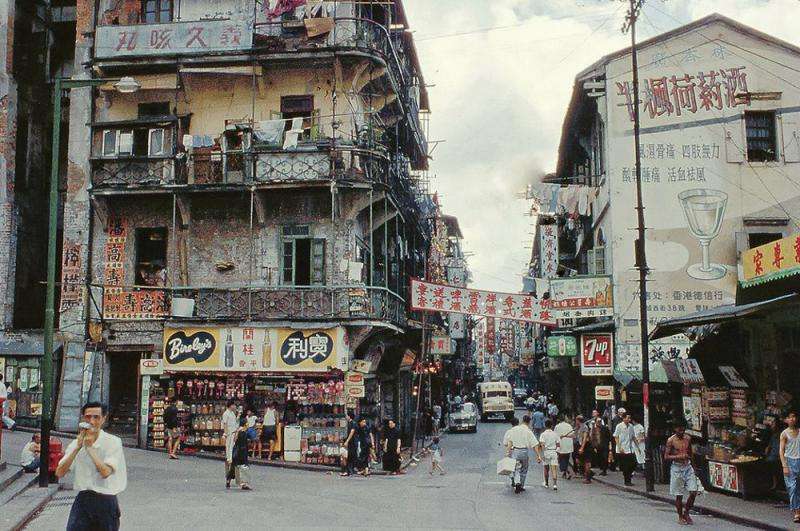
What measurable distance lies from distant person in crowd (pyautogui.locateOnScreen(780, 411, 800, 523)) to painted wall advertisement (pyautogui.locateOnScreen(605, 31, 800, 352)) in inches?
566

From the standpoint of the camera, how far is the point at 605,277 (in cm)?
2866

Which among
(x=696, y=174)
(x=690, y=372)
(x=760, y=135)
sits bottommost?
(x=690, y=372)

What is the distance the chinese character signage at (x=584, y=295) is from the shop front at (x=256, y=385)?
7.86 meters

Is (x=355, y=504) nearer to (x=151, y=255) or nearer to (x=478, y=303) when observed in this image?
(x=478, y=303)

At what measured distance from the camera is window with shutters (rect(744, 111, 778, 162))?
29453mm

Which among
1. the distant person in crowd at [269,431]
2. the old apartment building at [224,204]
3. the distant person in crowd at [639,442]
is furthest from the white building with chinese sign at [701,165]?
the distant person in crowd at [269,431]

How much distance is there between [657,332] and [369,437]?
29.5 ft

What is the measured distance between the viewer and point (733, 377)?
19984 mm

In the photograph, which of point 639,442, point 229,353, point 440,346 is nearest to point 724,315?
point 639,442

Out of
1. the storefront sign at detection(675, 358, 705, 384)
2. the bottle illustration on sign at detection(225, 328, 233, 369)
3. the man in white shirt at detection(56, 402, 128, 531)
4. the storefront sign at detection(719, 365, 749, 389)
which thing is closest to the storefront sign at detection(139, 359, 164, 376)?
the bottle illustration on sign at detection(225, 328, 233, 369)

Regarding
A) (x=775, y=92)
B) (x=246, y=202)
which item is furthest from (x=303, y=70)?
(x=775, y=92)

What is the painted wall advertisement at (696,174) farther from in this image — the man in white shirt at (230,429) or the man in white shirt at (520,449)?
the man in white shirt at (230,429)

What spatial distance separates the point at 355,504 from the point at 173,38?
704 inches

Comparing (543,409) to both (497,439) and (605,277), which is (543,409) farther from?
(605,277)
